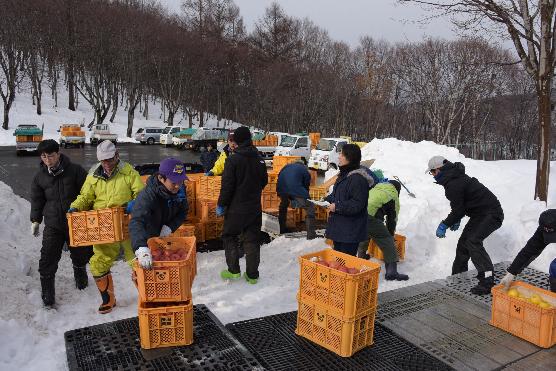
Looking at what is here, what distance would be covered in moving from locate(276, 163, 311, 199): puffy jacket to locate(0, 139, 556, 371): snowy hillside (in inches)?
35.0

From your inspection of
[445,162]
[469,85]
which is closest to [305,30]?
[469,85]

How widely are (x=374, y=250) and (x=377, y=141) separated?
40.0 feet

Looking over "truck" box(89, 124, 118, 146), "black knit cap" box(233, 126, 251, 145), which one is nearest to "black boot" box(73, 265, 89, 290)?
"black knit cap" box(233, 126, 251, 145)

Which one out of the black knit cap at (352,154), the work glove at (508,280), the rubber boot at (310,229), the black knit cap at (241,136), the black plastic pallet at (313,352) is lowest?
the black plastic pallet at (313,352)

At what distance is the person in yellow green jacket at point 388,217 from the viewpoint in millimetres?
6801

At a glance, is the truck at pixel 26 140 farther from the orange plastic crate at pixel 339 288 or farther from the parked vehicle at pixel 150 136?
the orange plastic crate at pixel 339 288

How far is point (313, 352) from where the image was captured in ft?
15.3

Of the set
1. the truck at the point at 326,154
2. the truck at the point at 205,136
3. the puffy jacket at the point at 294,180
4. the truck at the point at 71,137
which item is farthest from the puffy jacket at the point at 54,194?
the truck at the point at 71,137

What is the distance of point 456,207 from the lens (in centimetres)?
616

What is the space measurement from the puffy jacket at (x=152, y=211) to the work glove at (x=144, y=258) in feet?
0.58

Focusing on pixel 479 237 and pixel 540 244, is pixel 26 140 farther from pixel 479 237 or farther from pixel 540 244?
pixel 540 244

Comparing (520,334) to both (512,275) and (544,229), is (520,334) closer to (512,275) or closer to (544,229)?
(512,275)

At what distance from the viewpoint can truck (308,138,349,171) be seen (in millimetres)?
21062

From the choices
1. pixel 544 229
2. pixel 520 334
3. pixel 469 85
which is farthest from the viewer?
pixel 469 85
